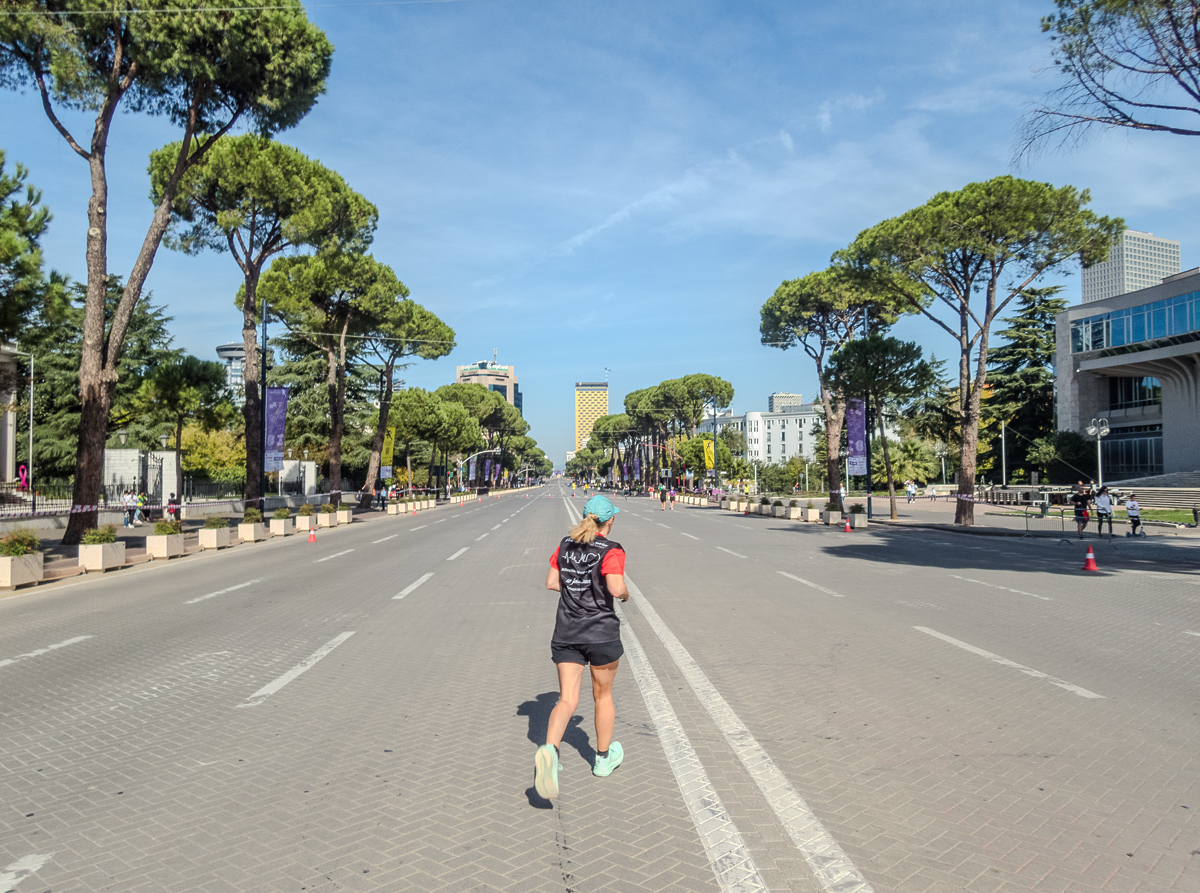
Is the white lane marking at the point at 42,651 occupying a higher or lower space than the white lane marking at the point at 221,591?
higher

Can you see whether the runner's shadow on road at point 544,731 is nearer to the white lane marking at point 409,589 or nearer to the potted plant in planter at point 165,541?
the white lane marking at point 409,589

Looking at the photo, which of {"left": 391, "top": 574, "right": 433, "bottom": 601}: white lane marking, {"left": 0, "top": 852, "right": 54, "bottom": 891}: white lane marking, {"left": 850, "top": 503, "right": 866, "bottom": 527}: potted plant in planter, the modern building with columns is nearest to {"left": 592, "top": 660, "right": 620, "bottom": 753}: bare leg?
{"left": 0, "top": 852, "right": 54, "bottom": 891}: white lane marking

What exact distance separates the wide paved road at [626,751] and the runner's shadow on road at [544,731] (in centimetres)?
3

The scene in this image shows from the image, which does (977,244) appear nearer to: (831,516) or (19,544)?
(831,516)

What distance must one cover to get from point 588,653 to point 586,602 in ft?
0.93

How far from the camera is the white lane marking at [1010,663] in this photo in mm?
6157

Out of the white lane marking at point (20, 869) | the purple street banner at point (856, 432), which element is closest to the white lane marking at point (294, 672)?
the white lane marking at point (20, 869)

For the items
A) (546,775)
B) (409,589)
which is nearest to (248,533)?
(409,589)

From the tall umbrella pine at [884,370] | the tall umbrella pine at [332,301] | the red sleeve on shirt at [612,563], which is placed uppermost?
the tall umbrella pine at [332,301]

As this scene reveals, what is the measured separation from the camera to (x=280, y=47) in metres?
20.6

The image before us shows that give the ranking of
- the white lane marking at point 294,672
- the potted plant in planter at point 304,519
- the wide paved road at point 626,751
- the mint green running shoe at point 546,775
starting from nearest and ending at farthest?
the wide paved road at point 626,751
the mint green running shoe at point 546,775
the white lane marking at point 294,672
the potted plant in planter at point 304,519

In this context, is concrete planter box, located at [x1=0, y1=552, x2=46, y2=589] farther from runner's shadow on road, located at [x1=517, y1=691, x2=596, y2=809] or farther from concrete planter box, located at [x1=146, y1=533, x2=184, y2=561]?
runner's shadow on road, located at [x1=517, y1=691, x2=596, y2=809]

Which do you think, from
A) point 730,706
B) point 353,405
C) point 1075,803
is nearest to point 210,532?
point 730,706

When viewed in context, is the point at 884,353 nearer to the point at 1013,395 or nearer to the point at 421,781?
the point at 421,781
